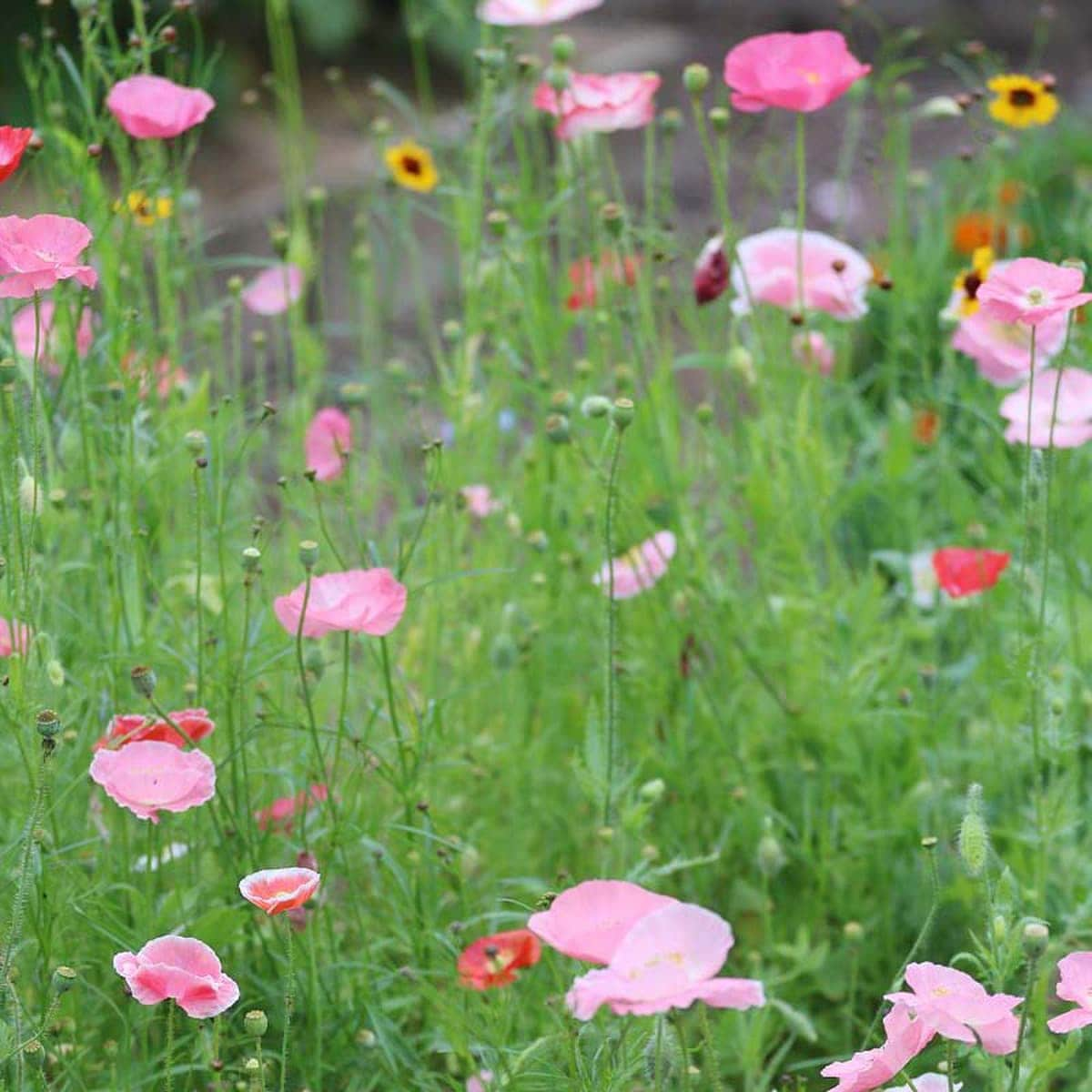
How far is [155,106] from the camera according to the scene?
4.89ft

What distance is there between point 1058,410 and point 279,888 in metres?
0.84

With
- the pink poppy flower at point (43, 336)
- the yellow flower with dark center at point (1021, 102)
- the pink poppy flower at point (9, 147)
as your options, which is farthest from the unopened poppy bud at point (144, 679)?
the yellow flower with dark center at point (1021, 102)

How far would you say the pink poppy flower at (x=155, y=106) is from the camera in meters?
1.48

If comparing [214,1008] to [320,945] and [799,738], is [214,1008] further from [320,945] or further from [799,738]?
[799,738]

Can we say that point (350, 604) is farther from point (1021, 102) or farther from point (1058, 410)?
point (1021, 102)

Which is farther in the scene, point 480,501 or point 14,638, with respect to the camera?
point 480,501

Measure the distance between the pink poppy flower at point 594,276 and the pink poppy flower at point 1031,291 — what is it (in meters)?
0.62

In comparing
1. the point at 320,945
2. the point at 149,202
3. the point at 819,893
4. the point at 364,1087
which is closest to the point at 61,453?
the point at 149,202

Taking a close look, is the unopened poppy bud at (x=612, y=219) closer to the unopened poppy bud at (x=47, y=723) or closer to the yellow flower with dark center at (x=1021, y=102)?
the yellow flower with dark center at (x=1021, y=102)

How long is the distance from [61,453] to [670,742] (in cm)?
58

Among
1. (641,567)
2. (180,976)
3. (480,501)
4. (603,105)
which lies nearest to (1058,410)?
(641,567)

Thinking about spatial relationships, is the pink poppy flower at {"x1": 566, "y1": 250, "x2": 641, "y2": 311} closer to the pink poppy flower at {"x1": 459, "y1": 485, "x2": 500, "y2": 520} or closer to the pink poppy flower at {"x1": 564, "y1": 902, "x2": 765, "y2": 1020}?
the pink poppy flower at {"x1": 459, "y1": 485, "x2": 500, "y2": 520}

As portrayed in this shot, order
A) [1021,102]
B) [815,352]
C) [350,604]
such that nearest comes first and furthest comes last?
[350,604] < [1021,102] < [815,352]

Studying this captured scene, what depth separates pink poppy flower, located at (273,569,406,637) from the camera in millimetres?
1240
